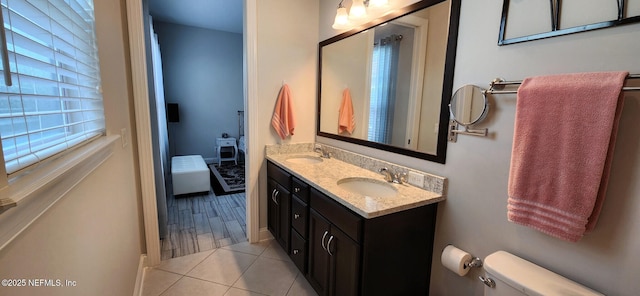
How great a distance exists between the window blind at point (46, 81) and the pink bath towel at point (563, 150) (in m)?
1.55

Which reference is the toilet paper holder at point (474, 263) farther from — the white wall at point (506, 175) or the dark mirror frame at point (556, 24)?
the dark mirror frame at point (556, 24)

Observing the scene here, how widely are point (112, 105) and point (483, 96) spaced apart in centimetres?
190

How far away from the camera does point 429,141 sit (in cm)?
157

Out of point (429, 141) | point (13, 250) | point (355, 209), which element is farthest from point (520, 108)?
point (13, 250)


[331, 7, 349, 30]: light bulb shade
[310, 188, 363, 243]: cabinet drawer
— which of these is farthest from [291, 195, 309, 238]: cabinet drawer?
[331, 7, 349, 30]: light bulb shade

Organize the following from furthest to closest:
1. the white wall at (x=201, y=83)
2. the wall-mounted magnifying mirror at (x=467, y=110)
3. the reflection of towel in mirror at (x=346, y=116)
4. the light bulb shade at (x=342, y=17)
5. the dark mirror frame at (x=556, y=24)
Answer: the white wall at (x=201, y=83) < the reflection of towel in mirror at (x=346, y=116) < the light bulb shade at (x=342, y=17) < the wall-mounted magnifying mirror at (x=467, y=110) < the dark mirror frame at (x=556, y=24)

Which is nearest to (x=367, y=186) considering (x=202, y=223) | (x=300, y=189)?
(x=300, y=189)

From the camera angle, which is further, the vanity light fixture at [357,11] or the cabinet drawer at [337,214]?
the vanity light fixture at [357,11]

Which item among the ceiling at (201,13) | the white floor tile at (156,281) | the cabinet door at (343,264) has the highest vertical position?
the ceiling at (201,13)

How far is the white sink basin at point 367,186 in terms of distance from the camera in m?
1.73

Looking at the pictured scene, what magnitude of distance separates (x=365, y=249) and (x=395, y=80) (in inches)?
44.7

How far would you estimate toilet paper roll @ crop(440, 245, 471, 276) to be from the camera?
1.33 metres

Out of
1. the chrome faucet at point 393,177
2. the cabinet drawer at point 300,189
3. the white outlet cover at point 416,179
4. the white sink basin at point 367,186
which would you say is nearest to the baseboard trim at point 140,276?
the cabinet drawer at point 300,189

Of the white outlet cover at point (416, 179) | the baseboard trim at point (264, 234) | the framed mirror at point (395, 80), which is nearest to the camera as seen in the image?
the framed mirror at point (395, 80)
